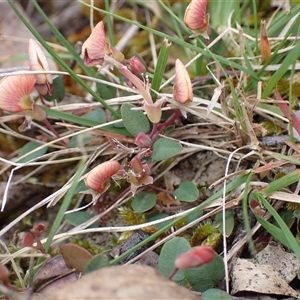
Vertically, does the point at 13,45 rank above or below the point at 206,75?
above

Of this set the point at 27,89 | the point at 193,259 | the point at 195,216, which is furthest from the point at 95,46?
the point at 193,259

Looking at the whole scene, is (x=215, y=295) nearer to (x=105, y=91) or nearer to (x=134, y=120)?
(x=134, y=120)

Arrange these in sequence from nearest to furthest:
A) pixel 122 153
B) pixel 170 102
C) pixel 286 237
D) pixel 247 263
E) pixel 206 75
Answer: pixel 286 237 < pixel 247 263 < pixel 170 102 < pixel 122 153 < pixel 206 75

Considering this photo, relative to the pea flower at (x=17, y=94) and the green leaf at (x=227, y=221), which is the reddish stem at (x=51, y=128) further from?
the green leaf at (x=227, y=221)

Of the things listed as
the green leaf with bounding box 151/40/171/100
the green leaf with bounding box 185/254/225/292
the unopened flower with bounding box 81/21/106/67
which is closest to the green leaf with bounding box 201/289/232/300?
the green leaf with bounding box 185/254/225/292

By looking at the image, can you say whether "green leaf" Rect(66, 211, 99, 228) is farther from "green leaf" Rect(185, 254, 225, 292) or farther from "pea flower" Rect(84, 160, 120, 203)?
"green leaf" Rect(185, 254, 225, 292)

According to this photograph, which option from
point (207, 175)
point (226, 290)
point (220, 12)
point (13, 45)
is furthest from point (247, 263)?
point (13, 45)

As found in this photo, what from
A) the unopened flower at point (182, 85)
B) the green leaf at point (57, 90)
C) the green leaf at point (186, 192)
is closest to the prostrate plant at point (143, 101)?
the unopened flower at point (182, 85)

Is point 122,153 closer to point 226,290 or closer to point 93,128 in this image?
point 93,128
